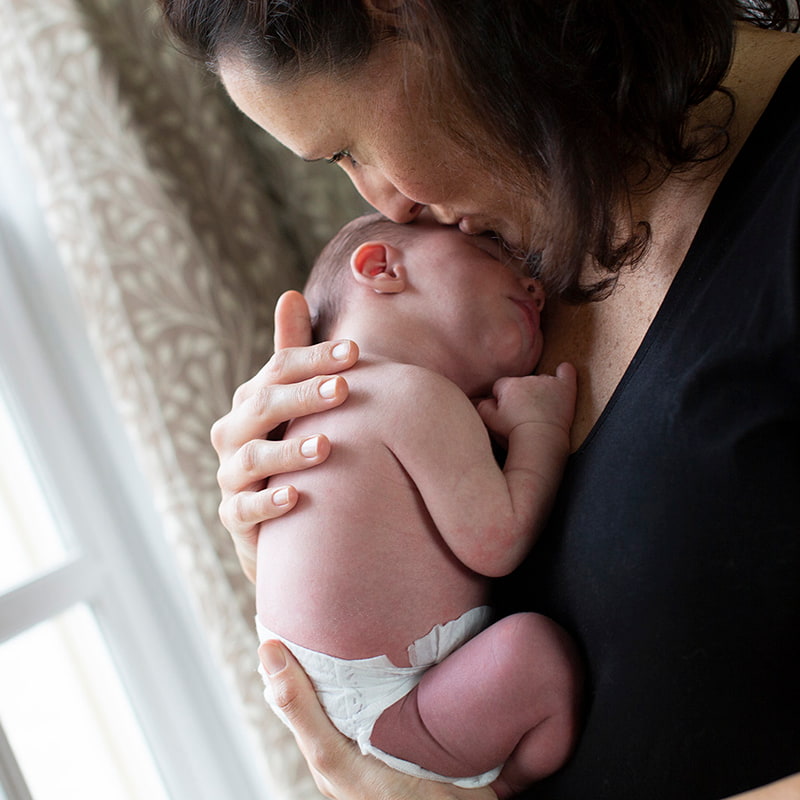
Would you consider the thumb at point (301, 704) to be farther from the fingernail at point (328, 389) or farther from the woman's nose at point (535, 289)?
the woman's nose at point (535, 289)

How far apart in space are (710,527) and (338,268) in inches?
26.8

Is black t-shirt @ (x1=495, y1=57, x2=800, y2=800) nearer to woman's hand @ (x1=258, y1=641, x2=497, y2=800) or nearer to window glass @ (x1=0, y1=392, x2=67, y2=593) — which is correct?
woman's hand @ (x1=258, y1=641, x2=497, y2=800)

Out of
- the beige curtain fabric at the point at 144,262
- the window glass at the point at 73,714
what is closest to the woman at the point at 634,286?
the beige curtain fabric at the point at 144,262

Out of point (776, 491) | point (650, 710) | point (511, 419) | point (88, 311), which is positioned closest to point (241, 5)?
point (511, 419)

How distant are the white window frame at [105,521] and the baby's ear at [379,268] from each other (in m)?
0.89

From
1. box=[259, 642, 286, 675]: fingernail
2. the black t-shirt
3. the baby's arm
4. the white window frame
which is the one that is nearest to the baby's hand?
the baby's arm

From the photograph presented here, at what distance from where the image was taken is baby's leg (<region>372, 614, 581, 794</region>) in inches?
37.7

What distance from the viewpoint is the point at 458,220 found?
1219 mm

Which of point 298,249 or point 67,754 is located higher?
point 298,249

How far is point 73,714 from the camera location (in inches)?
74.3

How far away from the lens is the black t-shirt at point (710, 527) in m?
0.83

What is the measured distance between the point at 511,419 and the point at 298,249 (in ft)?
3.67

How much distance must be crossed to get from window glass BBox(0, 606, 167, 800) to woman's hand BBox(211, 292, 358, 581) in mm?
802

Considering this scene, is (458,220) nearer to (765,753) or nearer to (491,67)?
(491,67)
